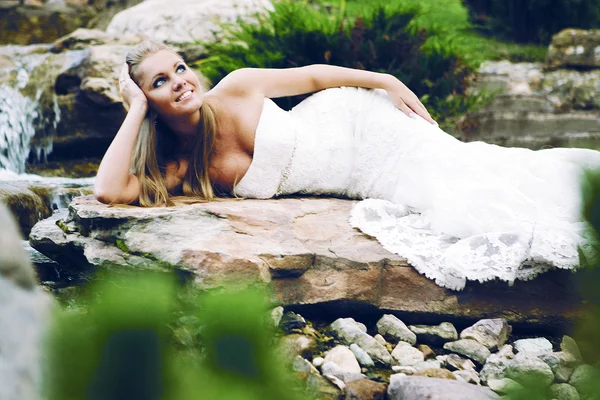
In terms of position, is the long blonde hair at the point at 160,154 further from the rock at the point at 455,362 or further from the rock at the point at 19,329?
the rock at the point at 19,329

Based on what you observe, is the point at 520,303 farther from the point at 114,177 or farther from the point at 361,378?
the point at 114,177

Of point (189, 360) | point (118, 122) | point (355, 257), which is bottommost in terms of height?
point (118, 122)

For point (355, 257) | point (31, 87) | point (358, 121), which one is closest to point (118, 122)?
point (31, 87)

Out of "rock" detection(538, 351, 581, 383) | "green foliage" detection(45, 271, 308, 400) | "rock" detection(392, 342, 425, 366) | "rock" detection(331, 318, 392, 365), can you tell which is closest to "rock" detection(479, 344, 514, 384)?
"rock" detection(538, 351, 581, 383)

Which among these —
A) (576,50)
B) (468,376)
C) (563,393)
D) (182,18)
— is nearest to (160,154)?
(468,376)

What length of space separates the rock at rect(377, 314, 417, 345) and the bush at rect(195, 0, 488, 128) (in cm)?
332

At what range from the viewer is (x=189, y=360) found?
1.93 ft

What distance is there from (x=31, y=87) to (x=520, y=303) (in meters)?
5.62

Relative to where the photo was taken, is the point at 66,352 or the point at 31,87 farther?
the point at 31,87

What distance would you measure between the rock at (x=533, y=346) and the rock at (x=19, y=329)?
2.33 meters

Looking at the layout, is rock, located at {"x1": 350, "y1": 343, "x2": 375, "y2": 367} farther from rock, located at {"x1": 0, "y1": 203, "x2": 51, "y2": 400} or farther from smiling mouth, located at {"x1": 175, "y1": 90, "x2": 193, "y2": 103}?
rock, located at {"x1": 0, "y1": 203, "x2": 51, "y2": 400}

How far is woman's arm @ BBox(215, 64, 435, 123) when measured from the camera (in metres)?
3.49

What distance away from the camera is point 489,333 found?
8.53ft

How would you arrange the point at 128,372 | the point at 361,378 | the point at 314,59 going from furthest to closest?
the point at 314,59 → the point at 361,378 → the point at 128,372
